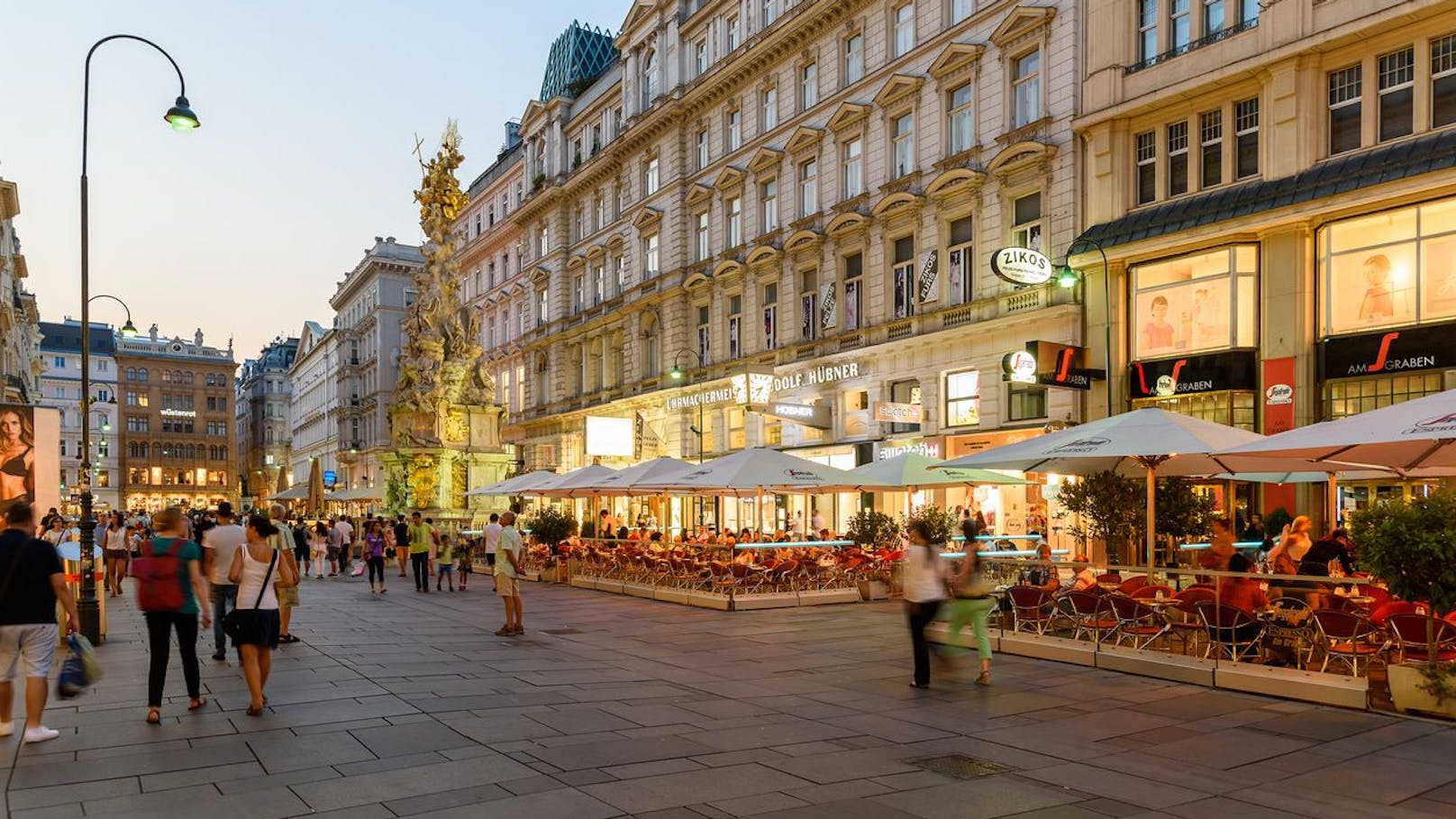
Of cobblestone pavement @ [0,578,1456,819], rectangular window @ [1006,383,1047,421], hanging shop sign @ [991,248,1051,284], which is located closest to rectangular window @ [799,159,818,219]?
rectangular window @ [1006,383,1047,421]

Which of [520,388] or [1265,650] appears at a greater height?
[520,388]

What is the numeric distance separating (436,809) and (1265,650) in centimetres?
917

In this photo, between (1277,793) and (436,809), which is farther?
(1277,793)

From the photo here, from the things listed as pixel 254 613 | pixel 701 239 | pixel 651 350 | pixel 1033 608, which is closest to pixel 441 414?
pixel 651 350

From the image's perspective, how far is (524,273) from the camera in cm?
6069

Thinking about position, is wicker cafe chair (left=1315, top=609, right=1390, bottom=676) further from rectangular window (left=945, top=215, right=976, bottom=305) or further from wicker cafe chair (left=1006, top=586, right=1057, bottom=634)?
rectangular window (left=945, top=215, right=976, bottom=305)

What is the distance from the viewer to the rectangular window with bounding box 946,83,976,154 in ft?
98.5

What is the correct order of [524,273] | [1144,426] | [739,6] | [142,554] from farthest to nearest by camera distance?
[524,273] → [739,6] → [1144,426] → [142,554]

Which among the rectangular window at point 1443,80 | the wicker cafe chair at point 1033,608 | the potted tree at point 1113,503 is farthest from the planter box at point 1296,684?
the rectangular window at point 1443,80

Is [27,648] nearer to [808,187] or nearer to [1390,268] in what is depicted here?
[1390,268]

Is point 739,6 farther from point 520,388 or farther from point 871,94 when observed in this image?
point 520,388

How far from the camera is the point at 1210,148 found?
24.5 metres

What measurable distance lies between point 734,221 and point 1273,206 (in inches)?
866

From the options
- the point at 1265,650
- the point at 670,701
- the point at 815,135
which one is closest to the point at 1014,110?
the point at 815,135
